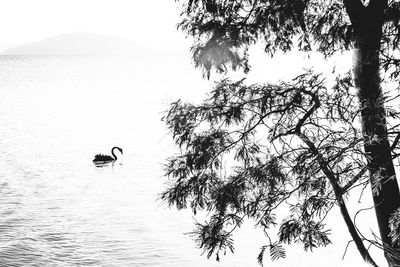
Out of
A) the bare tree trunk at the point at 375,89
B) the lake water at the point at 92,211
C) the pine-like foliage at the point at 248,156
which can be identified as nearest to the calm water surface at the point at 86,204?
the lake water at the point at 92,211

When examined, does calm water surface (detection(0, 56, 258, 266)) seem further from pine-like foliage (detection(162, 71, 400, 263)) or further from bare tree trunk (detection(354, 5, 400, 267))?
bare tree trunk (detection(354, 5, 400, 267))

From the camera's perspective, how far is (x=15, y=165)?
79.4ft

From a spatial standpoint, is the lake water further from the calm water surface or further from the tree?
the tree

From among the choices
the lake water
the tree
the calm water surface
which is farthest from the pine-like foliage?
the calm water surface

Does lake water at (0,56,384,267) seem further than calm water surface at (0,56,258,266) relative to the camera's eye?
No

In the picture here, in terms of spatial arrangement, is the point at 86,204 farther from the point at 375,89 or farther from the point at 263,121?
the point at 375,89

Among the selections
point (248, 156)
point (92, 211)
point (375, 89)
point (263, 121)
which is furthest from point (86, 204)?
point (375, 89)

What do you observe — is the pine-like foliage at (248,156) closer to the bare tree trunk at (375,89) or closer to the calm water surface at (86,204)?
the bare tree trunk at (375,89)

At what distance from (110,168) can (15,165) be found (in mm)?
4805

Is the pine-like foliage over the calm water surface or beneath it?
beneath

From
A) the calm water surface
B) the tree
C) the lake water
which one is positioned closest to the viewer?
the tree

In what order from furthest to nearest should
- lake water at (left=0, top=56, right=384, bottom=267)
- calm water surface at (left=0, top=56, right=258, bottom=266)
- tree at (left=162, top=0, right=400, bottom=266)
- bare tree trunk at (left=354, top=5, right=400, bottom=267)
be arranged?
calm water surface at (left=0, top=56, right=258, bottom=266), lake water at (left=0, top=56, right=384, bottom=267), tree at (left=162, top=0, right=400, bottom=266), bare tree trunk at (left=354, top=5, right=400, bottom=267)

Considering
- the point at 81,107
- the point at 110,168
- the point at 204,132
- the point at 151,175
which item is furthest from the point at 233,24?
the point at 81,107

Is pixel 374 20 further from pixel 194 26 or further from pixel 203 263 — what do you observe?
pixel 203 263
